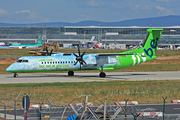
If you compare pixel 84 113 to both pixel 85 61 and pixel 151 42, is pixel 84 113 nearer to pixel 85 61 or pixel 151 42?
pixel 85 61

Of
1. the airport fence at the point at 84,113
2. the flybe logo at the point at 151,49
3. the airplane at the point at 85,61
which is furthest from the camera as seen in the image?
the flybe logo at the point at 151,49

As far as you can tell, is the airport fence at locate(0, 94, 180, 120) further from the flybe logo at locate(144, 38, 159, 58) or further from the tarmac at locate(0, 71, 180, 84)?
the flybe logo at locate(144, 38, 159, 58)

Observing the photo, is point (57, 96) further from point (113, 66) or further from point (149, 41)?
point (149, 41)

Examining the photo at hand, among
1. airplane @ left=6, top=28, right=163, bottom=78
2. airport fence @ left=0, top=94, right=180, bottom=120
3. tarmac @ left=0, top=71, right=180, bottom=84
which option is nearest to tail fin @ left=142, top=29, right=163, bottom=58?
airplane @ left=6, top=28, right=163, bottom=78

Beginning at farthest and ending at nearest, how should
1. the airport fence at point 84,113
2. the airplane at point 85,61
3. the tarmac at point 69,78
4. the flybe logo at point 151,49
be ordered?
1. the flybe logo at point 151,49
2. the airplane at point 85,61
3. the tarmac at point 69,78
4. the airport fence at point 84,113

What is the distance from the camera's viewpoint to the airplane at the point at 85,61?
137 ft

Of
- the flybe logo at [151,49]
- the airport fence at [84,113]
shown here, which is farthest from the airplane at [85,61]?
the airport fence at [84,113]

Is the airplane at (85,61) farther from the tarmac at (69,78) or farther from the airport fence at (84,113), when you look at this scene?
the airport fence at (84,113)

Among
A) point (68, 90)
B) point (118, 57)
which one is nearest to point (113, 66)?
point (118, 57)

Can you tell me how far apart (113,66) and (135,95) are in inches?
667

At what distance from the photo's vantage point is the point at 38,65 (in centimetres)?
4216

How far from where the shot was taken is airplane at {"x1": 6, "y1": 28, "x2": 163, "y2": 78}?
1648 inches

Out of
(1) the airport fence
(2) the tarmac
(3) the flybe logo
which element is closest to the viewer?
(1) the airport fence

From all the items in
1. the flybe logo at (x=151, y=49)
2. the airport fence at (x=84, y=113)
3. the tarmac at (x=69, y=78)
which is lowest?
the tarmac at (x=69, y=78)
